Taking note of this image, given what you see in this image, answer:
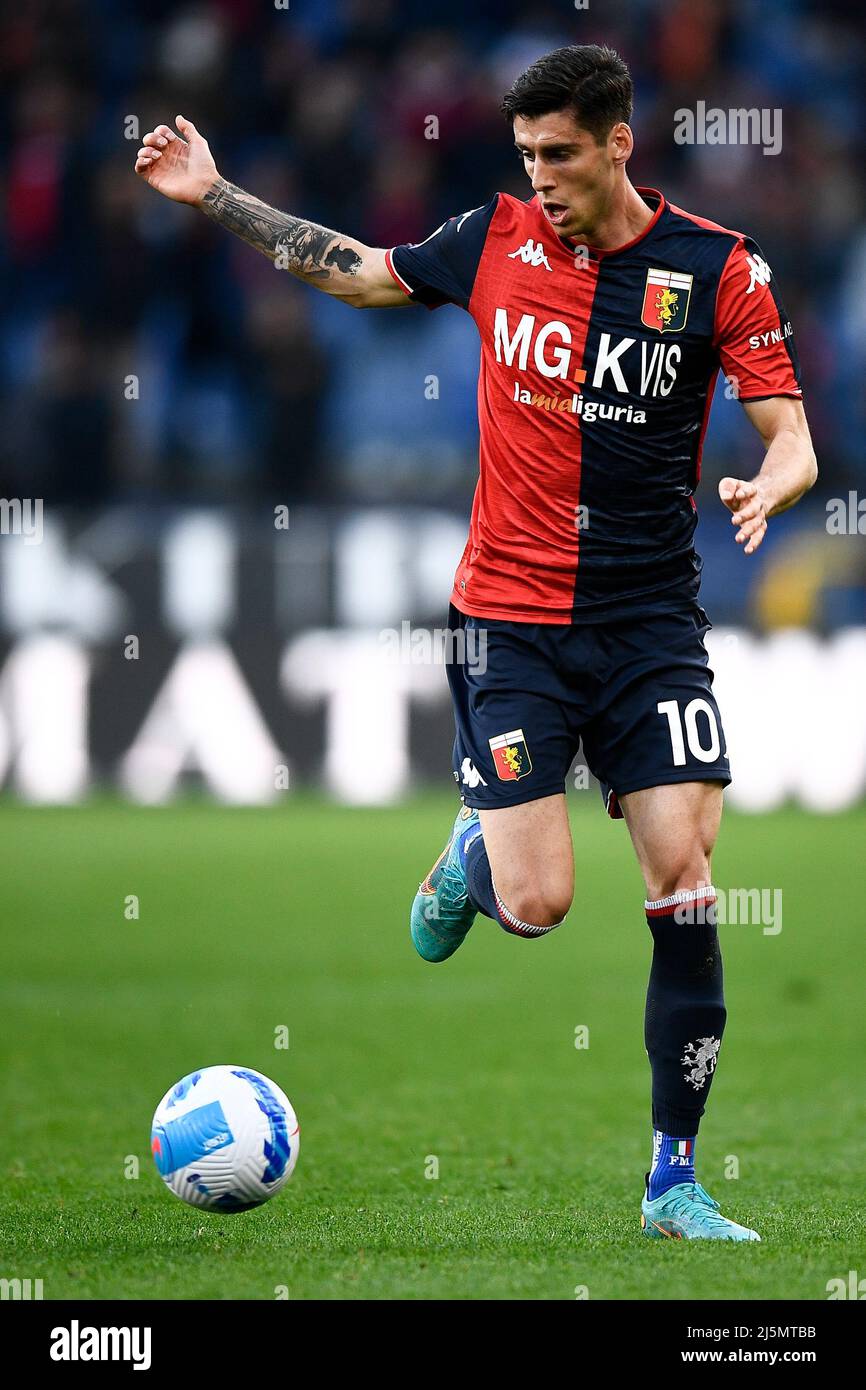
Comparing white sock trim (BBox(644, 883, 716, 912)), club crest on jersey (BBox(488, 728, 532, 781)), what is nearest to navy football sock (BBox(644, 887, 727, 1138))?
white sock trim (BBox(644, 883, 716, 912))

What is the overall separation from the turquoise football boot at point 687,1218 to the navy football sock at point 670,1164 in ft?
0.06

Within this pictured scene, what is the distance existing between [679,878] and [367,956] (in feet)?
14.1

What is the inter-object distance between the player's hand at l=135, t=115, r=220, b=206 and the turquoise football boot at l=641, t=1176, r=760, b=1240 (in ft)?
8.42

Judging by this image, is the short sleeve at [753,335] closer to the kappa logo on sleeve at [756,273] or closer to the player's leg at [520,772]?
the kappa logo on sleeve at [756,273]

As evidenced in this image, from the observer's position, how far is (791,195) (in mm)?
15414

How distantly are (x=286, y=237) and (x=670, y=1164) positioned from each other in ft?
7.68

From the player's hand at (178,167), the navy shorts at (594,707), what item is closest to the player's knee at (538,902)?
the navy shorts at (594,707)

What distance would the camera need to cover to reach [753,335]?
4438 mm

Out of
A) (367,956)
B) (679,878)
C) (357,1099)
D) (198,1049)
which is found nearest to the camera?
(679,878)

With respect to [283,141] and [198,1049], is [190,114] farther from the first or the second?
[198,1049]

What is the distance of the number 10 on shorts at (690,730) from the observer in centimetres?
443

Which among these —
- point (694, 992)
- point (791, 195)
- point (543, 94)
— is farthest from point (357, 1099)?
point (791, 195)

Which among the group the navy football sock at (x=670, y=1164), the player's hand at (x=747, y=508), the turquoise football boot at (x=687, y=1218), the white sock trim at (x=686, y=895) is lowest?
the turquoise football boot at (x=687, y=1218)

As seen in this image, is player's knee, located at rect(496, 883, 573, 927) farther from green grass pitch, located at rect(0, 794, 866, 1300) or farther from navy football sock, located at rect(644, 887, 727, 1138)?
green grass pitch, located at rect(0, 794, 866, 1300)
